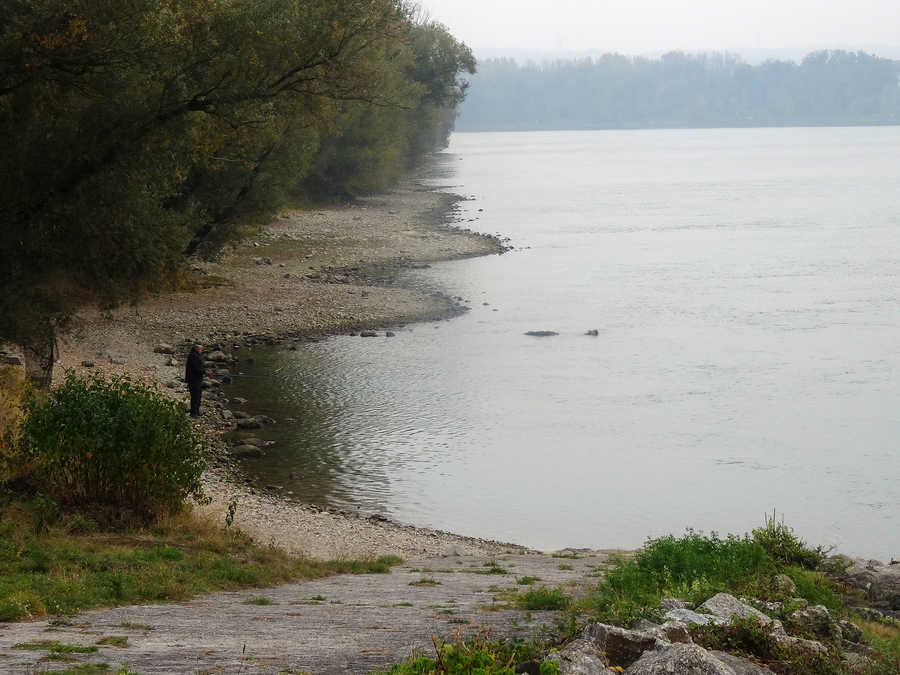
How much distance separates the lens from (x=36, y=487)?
15.3 meters

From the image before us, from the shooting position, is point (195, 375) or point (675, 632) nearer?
point (675, 632)

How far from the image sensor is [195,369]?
2520cm

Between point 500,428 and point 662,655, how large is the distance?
20.4 meters

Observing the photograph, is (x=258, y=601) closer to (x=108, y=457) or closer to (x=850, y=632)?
(x=108, y=457)

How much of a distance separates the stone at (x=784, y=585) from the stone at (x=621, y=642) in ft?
12.6

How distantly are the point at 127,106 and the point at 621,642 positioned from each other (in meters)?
13.8

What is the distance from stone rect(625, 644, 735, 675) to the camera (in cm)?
729

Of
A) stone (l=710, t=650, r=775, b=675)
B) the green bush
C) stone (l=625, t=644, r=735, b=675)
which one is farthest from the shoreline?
stone (l=625, t=644, r=735, b=675)

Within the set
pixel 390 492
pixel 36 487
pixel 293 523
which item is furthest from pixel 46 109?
pixel 390 492

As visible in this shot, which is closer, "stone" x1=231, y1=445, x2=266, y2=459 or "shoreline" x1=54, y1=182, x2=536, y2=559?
"shoreline" x1=54, y1=182, x2=536, y2=559

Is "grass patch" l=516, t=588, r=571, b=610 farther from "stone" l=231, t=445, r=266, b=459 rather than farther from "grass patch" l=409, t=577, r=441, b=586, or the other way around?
"stone" l=231, t=445, r=266, b=459

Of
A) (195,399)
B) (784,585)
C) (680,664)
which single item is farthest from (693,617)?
(195,399)

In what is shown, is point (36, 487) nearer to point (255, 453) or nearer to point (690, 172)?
point (255, 453)

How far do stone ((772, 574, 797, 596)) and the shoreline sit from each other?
6.86 m
